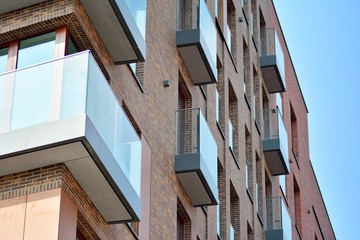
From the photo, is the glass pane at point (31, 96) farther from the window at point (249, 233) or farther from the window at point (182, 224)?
the window at point (249, 233)

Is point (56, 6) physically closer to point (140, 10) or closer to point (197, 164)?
point (140, 10)

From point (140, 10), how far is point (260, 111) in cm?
1656

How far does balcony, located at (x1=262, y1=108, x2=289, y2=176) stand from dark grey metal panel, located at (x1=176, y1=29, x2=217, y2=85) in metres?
9.69

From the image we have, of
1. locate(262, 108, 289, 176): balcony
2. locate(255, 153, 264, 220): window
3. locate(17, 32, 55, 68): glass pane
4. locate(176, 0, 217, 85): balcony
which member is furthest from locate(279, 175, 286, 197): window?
locate(17, 32, 55, 68): glass pane

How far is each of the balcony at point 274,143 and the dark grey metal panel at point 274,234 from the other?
10.6ft

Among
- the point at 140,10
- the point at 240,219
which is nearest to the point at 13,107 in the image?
the point at 140,10

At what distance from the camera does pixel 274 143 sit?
130 ft

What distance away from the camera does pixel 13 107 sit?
19984mm

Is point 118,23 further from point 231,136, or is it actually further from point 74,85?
point 231,136

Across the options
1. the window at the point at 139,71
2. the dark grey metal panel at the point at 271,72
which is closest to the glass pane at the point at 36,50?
the window at the point at 139,71

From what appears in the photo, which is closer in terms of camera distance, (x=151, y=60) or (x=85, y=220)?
(x=85, y=220)

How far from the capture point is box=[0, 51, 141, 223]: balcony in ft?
63.9

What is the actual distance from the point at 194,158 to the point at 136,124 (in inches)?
139

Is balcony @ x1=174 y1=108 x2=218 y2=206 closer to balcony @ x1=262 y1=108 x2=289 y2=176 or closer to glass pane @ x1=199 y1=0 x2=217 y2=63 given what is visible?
glass pane @ x1=199 y1=0 x2=217 y2=63
